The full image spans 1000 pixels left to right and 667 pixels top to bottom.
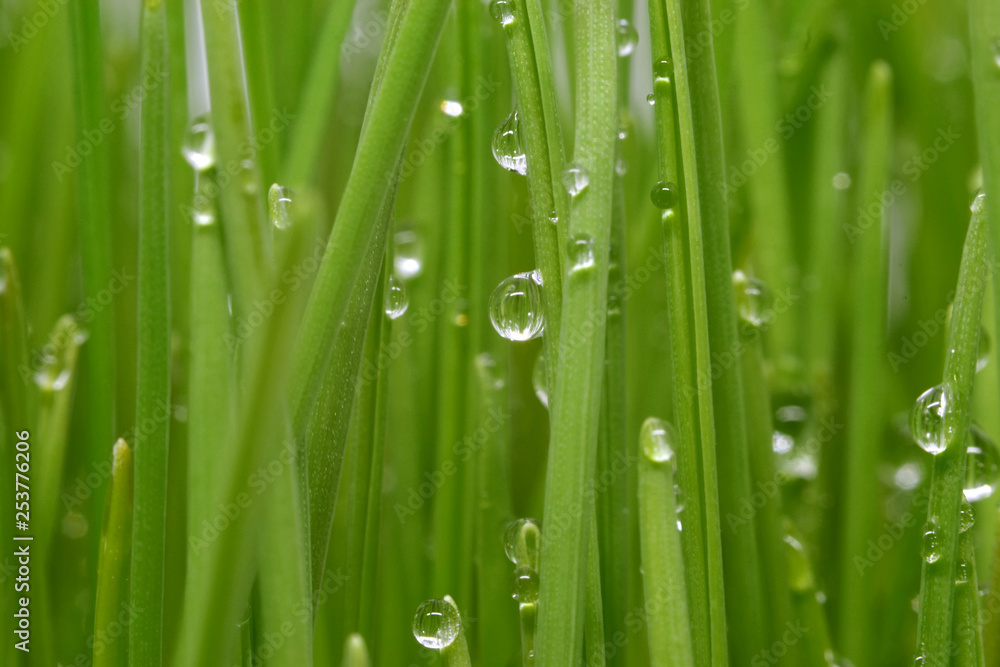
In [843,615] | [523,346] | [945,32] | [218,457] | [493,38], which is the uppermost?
[945,32]

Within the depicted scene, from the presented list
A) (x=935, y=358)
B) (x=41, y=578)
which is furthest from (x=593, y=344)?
(x=935, y=358)

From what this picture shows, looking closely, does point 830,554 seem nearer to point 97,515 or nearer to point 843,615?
point 843,615

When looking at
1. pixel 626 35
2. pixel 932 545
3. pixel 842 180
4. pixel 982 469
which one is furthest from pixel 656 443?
pixel 842 180

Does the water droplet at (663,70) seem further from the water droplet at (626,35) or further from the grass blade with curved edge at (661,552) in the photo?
the water droplet at (626,35)

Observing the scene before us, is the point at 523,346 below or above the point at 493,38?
below

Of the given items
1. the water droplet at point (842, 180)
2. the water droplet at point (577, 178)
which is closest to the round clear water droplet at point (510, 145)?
the water droplet at point (577, 178)

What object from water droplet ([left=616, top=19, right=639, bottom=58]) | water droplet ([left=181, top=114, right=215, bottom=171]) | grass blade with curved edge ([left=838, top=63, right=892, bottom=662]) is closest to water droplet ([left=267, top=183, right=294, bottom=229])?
water droplet ([left=181, top=114, right=215, bottom=171])
